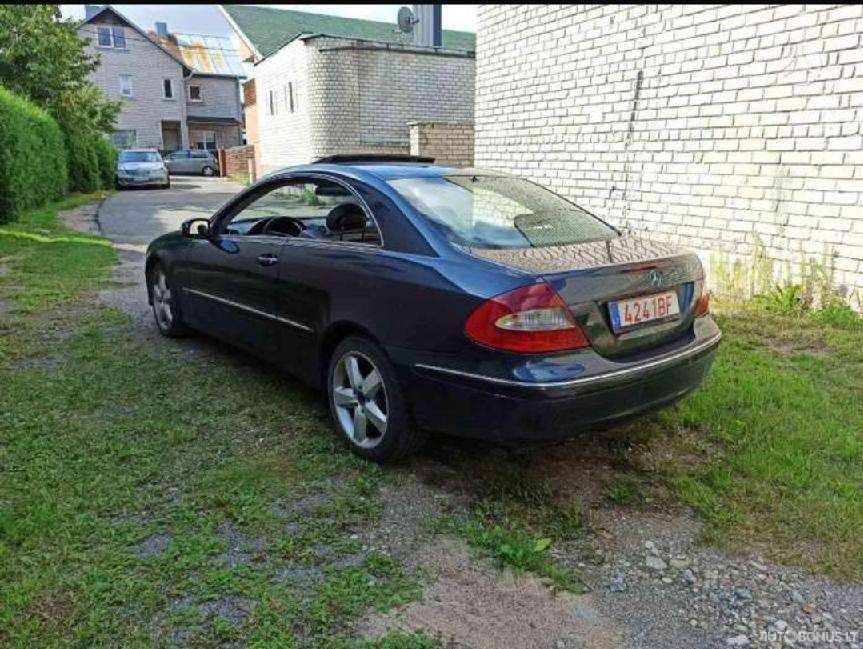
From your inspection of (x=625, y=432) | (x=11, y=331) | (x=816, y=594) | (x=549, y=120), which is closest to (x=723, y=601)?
(x=816, y=594)

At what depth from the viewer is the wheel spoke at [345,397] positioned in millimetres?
3375

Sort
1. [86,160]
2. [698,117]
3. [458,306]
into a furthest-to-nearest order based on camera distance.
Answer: [86,160], [698,117], [458,306]

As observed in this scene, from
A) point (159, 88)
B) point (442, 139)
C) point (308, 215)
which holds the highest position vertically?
point (159, 88)

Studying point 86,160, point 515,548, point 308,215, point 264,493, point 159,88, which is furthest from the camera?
point 159,88

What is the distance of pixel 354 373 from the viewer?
3.35 meters

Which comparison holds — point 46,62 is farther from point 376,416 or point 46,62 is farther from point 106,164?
point 376,416

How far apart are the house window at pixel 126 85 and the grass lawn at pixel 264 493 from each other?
146 feet

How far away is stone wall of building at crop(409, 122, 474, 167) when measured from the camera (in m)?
13.3

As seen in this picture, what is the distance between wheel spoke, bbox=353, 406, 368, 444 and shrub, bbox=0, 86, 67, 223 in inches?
462

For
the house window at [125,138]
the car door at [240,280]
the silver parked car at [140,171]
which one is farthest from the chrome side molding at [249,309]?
the house window at [125,138]

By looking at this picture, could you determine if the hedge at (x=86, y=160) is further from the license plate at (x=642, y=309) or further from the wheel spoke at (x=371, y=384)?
the license plate at (x=642, y=309)

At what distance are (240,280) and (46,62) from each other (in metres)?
18.3

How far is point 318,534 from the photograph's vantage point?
2.71m

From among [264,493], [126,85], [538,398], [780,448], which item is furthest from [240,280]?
[126,85]
